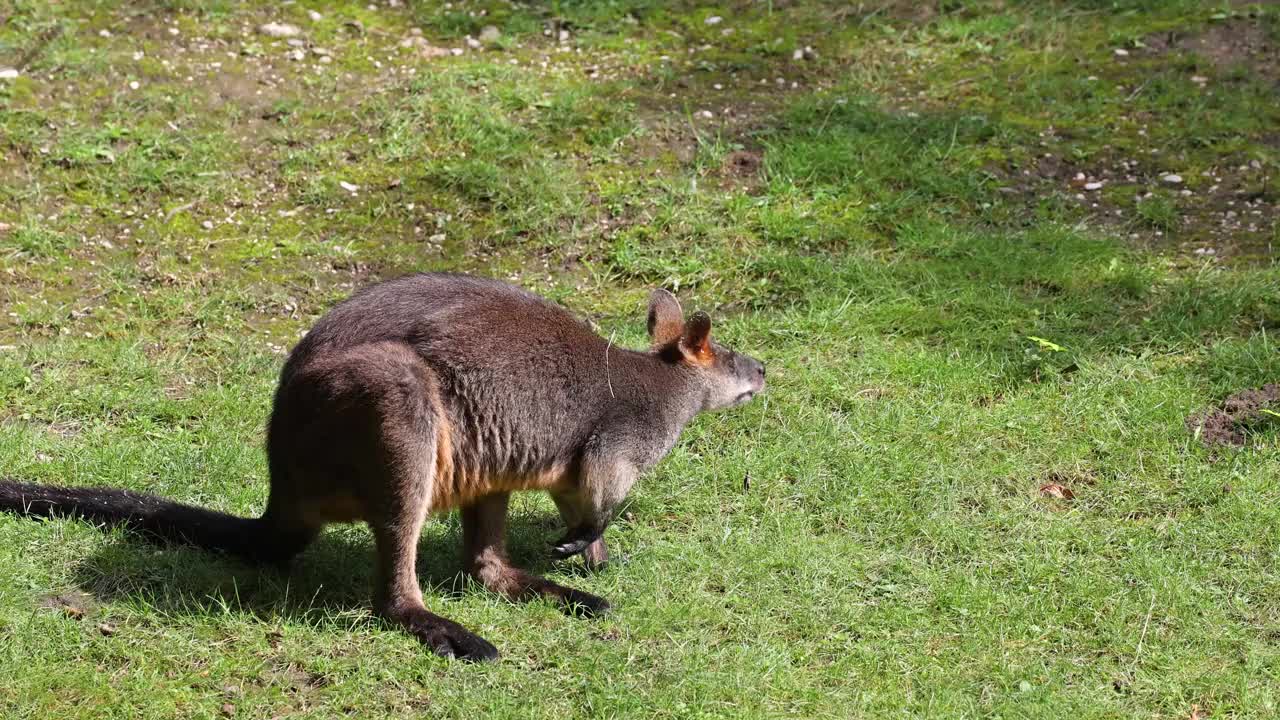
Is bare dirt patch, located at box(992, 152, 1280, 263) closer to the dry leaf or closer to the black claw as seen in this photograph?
the dry leaf

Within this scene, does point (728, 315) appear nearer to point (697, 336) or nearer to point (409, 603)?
point (697, 336)

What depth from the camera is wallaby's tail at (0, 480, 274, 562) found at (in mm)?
4805

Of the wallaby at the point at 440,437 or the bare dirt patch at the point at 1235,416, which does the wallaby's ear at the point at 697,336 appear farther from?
the bare dirt patch at the point at 1235,416

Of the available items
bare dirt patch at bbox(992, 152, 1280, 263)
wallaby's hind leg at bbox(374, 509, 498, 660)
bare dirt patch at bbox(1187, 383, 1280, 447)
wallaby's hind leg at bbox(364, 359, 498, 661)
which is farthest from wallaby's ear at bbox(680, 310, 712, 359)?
bare dirt patch at bbox(992, 152, 1280, 263)

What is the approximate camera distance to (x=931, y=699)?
423 cm

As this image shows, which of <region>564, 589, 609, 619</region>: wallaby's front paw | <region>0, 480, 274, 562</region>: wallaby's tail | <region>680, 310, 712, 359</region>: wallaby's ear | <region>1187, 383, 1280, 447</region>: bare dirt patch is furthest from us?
<region>1187, 383, 1280, 447</region>: bare dirt patch

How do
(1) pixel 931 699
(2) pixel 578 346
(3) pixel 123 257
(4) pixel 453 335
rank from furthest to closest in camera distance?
(3) pixel 123 257 → (2) pixel 578 346 → (4) pixel 453 335 → (1) pixel 931 699

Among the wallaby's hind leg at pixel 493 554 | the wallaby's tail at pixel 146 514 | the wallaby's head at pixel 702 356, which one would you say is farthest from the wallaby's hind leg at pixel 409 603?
the wallaby's head at pixel 702 356

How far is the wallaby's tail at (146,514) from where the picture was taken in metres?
4.80

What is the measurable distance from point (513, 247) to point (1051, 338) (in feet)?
8.99

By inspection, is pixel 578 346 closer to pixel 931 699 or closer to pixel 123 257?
pixel 931 699

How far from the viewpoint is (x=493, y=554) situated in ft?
16.2

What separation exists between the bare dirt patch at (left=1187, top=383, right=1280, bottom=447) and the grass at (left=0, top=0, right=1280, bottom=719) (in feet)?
0.22

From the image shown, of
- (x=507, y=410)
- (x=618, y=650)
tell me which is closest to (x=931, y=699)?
(x=618, y=650)
